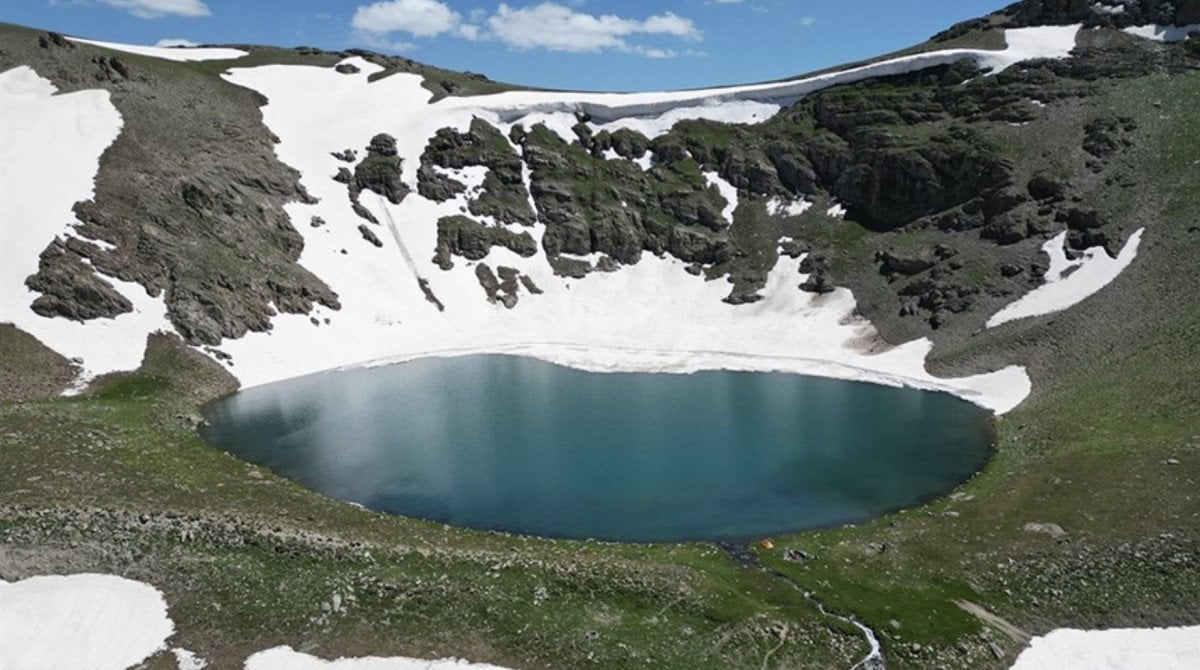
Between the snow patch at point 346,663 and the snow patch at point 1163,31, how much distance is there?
4743 inches

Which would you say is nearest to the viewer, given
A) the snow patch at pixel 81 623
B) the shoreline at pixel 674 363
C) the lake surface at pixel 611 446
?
the snow patch at pixel 81 623

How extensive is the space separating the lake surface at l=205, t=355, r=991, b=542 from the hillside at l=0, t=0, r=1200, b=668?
10.5ft

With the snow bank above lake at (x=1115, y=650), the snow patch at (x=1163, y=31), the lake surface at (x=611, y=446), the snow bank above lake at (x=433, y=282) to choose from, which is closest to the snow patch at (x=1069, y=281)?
the snow bank above lake at (x=433, y=282)

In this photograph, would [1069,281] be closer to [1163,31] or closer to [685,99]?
[1163,31]

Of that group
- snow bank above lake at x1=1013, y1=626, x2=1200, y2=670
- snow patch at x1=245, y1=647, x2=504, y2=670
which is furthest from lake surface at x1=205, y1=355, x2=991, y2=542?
snow bank above lake at x1=1013, y1=626, x2=1200, y2=670

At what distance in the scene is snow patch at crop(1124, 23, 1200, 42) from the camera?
325 ft

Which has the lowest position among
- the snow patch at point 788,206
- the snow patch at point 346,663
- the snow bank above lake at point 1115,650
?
A: the snow bank above lake at point 1115,650

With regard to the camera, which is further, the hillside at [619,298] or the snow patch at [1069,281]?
the snow patch at [1069,281]

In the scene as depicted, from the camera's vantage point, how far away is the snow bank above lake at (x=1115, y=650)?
26812 millimetres

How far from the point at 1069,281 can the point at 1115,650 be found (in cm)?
5719

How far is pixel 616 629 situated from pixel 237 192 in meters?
79.5

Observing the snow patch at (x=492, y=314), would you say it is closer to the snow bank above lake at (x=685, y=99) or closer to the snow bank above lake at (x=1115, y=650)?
the snow bank above lake at (x=685, y=99)

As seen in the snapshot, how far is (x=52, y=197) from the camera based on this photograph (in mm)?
72938

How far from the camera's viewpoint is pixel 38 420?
45.9 meters
